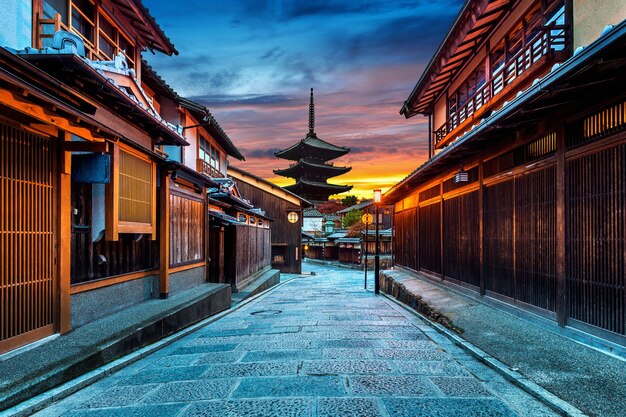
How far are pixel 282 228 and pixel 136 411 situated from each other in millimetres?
38147

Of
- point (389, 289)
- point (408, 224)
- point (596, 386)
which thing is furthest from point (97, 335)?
point (408, 224)

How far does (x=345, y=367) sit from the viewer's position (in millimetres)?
6773

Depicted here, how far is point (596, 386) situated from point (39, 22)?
11.2 meters

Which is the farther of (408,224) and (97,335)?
(408,224)

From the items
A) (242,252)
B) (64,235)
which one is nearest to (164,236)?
(64,235)

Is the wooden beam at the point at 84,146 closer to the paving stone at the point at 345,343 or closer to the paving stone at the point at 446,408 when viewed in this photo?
the paving stone at the point at 345,343

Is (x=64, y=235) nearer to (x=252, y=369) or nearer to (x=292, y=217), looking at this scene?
(x=252, y=369)

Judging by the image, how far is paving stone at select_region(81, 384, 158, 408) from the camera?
5439 mm

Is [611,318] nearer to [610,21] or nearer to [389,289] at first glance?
[610,21]

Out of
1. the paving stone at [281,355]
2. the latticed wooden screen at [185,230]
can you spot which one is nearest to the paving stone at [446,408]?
the paving stone at [281,355]

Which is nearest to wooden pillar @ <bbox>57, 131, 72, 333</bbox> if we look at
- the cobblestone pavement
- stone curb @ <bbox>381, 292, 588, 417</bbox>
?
the cobblestone pavement

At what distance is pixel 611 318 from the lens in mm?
6762

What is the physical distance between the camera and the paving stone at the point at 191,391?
551cm

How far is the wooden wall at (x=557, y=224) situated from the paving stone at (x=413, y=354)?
98.4 inches
